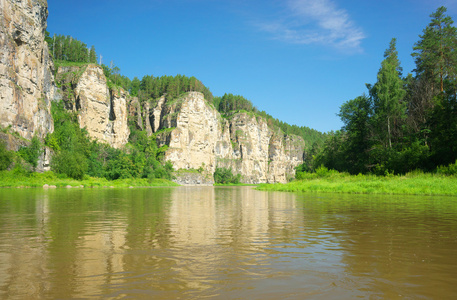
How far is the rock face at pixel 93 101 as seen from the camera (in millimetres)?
109125

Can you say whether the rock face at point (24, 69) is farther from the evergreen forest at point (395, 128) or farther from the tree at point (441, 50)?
the tree at point (441, 50)

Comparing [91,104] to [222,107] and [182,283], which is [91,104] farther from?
[182,283]

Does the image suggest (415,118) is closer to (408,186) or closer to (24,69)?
(408,186)

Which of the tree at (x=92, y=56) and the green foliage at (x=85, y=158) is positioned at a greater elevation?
the tree at (x=92, y=56)

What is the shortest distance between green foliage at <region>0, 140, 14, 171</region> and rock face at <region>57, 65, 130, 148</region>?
5029cm

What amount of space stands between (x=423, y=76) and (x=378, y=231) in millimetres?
53867

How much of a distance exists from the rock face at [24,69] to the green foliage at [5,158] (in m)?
12.3

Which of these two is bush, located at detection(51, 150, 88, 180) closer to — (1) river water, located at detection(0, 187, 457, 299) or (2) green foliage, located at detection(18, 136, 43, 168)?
(2) green foliage, located at detection(18, 136, 43, 168)

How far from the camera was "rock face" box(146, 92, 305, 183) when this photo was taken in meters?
142

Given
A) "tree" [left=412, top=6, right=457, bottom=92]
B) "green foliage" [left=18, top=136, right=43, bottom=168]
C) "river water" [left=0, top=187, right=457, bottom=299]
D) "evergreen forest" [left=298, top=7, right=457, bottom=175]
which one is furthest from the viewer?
"green foliage" [left=18, top=136, right=43, bottom=168]

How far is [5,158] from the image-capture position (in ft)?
185

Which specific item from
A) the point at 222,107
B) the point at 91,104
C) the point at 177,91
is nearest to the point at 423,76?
the point at 91,104

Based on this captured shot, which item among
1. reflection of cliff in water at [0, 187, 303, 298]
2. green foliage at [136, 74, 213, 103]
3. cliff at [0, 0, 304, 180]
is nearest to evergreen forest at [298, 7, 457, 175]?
reflection of cliff in water at [0, 187, 303, 298]

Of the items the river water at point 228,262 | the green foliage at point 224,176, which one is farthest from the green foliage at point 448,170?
the green foliage at point 224,176
